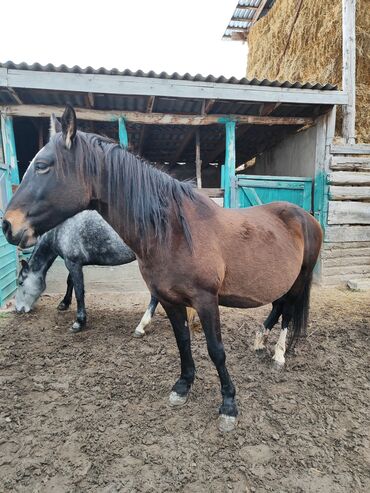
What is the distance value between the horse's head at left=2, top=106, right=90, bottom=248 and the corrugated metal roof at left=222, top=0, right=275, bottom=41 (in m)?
10.5

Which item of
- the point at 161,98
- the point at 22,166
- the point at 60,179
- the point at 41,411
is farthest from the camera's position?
the point at 22,166

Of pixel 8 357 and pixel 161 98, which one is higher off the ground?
pixel 161 98

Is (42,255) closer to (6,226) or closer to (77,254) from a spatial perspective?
(77,254)

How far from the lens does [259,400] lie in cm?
228

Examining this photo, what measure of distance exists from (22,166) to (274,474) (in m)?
8.28

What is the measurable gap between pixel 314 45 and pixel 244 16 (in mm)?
4290

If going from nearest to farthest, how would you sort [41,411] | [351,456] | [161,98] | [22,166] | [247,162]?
[351,456] < [41,411] < [161,98] < [22,166] < [247,162]

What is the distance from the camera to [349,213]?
555 centimetres

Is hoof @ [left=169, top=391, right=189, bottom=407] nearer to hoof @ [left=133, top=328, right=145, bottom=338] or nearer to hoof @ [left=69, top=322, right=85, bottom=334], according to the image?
hoof @ [left=133, top=328, right=145, bottom=338]

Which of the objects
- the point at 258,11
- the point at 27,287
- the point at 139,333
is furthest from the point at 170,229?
the point at 258,11

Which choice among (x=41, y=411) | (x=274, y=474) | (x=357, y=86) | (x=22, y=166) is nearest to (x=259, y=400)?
(x=274, y=474)

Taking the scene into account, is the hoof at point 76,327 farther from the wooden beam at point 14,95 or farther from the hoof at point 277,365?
the wooden beam at point 14,95

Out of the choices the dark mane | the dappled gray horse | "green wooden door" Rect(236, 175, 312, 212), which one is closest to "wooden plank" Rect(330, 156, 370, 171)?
"green wooden door" Rect(236, 175, 312, 212)

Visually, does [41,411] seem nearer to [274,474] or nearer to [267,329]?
[274,474]
